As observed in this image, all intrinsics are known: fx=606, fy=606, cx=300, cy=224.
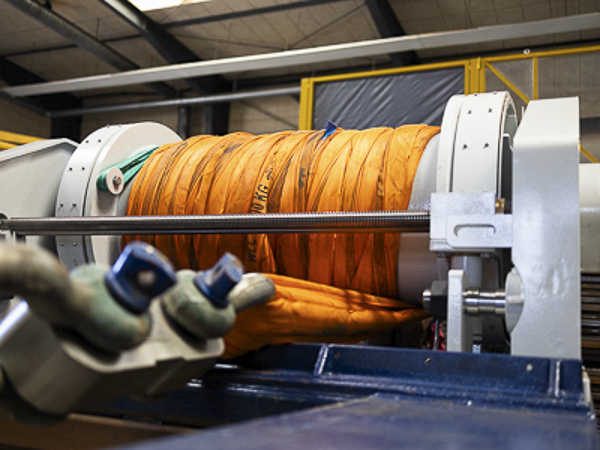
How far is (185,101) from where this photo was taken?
8.91 m

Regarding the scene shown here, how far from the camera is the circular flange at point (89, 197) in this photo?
195 centimetres

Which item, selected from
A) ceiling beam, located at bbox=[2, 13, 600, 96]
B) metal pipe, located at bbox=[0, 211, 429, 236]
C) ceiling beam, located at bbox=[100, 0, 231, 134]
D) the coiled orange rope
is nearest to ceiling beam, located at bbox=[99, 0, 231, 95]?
ceiling beam, located at bbox=[100, 0, 231, 134]

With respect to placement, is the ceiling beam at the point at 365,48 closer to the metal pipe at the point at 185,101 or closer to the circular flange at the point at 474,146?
the metal pipe at the point at 185,101

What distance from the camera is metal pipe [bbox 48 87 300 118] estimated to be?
8.41m

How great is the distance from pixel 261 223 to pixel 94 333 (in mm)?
787

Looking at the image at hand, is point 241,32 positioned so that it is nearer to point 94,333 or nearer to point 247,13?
point 247,13

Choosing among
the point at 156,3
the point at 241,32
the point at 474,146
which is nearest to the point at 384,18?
the point at 241,32

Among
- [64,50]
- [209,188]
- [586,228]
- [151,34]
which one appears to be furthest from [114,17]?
[586,228]

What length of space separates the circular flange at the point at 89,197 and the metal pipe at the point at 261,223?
266 millimetres

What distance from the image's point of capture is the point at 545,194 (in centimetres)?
123

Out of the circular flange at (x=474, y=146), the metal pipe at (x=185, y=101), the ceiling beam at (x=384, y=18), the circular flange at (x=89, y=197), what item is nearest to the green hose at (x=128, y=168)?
the circular flange at (x=89, y=197)

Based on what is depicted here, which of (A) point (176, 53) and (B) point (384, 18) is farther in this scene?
(A) point (176, 53)

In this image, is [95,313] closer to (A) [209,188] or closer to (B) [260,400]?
(B) [260,400]

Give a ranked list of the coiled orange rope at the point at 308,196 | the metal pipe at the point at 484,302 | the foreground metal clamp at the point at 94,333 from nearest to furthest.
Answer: the foreground metal clamp at the point at 94,333
the metal pipe at the point at 484,302
the coiled orange rope at the point at 308,196
